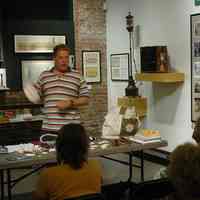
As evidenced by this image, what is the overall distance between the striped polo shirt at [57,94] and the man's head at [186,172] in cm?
205

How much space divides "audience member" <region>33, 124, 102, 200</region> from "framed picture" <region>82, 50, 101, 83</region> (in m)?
4.53

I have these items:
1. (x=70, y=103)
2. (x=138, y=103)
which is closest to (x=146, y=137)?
(x=70, y=103)

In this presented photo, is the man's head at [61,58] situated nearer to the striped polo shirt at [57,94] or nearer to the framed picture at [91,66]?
the striped polo shirt at [57,94]

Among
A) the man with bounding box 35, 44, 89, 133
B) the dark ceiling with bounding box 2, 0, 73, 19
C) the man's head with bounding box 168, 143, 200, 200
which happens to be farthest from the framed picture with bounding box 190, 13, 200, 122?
the man's head with bounding box 168, 143, 200, 200

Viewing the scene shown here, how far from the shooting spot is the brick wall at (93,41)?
672 cm

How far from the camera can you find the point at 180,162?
1700 millimetres

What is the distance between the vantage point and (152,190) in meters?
2.07

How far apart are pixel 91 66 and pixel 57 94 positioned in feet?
10.5

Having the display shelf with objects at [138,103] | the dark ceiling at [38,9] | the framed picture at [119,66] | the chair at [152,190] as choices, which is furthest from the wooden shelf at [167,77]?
the chair at [152,190]

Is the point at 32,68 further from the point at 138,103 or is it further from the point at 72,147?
the point at 72,147

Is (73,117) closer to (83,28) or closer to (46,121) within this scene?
(46,121)

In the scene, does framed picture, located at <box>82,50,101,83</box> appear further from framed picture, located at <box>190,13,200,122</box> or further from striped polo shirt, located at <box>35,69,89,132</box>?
striped polo shirt, located at <box>35,69,89,132</box>

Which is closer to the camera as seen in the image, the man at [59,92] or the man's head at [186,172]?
the man's head at [186,172]

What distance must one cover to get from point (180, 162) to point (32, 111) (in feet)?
16.2
